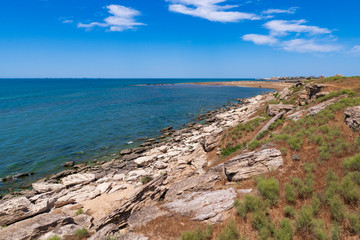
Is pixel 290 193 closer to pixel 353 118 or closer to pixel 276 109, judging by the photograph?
pixel 353 118

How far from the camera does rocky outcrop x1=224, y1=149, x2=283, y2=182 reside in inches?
492

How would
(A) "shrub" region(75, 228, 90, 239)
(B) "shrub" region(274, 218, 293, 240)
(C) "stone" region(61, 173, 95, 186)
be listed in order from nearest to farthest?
(B) "shrub" region(274, 218, 293, 240) < (A) "shrub" region(75, 228, 90, 239) < (C) "stone" region(61, 173, 95, 186)

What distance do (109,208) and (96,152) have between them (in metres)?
15.6

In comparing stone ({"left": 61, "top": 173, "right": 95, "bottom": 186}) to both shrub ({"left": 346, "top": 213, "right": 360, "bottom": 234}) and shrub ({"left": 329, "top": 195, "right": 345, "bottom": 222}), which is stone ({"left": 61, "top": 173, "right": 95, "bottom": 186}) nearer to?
shrub ({"left": 329, "top": 195, "right": 345, "bottom": 222})

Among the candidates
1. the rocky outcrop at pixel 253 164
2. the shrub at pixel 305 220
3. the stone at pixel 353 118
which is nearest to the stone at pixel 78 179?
the rocky outcrop at pixel 253 164

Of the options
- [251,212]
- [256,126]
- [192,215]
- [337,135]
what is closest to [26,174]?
[192,215]

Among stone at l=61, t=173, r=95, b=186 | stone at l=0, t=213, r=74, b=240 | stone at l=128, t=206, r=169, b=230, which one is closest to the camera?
stone at l=128, t=206, r=169, b=230

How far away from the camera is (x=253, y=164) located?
13070 millimetres

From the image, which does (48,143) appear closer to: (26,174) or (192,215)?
(26,174)

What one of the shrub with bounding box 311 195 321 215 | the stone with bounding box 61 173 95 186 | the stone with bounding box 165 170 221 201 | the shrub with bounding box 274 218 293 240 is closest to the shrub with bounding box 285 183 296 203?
the shrub with bounding box 311 195 321 215

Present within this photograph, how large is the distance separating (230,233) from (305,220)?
313cm

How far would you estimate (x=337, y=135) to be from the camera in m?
13.4

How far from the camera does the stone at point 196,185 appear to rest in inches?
535

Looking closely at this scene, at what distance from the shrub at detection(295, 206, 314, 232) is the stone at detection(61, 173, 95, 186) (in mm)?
21056
